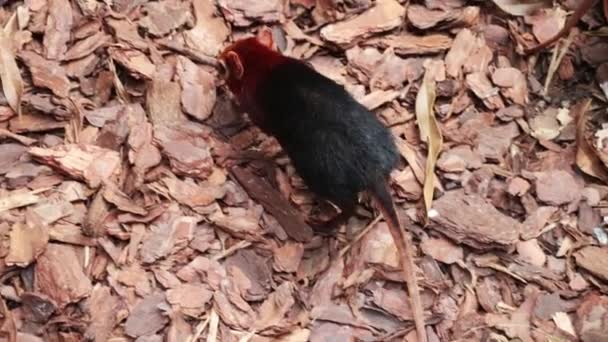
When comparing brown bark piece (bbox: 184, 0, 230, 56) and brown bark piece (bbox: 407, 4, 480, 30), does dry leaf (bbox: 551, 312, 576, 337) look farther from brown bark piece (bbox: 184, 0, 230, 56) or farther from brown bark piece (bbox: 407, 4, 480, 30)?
brown bark piece (bbox: 184, 0, 230, 56)

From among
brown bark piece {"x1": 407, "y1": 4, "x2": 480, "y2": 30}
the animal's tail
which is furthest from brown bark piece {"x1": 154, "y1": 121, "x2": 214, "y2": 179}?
brown bark piece {"x1": 407, "y1": 4, "x2": 480, "y2": 30}

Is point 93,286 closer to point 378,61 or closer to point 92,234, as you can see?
point 92,234

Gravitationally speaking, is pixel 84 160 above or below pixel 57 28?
below

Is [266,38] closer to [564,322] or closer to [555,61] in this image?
[555,61]

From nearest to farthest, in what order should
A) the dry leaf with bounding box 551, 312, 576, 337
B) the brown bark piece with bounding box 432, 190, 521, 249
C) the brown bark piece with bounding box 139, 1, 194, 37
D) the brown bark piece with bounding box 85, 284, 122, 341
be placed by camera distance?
the brown bark piece with bounding box 85, 284, 122, 341, the dry leaf with bounding box 551, 312, 576, 337, the brown bark piece with bounding box 432, 190, 521, 249, the brown bark piece with bounding box 139, 1, 194, 37

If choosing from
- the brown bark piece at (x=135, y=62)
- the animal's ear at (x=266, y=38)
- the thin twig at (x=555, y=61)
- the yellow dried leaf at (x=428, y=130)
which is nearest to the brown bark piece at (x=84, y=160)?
the brown bark piece at (x=135, y=62)

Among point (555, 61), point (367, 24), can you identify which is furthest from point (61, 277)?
point (555, 61)
